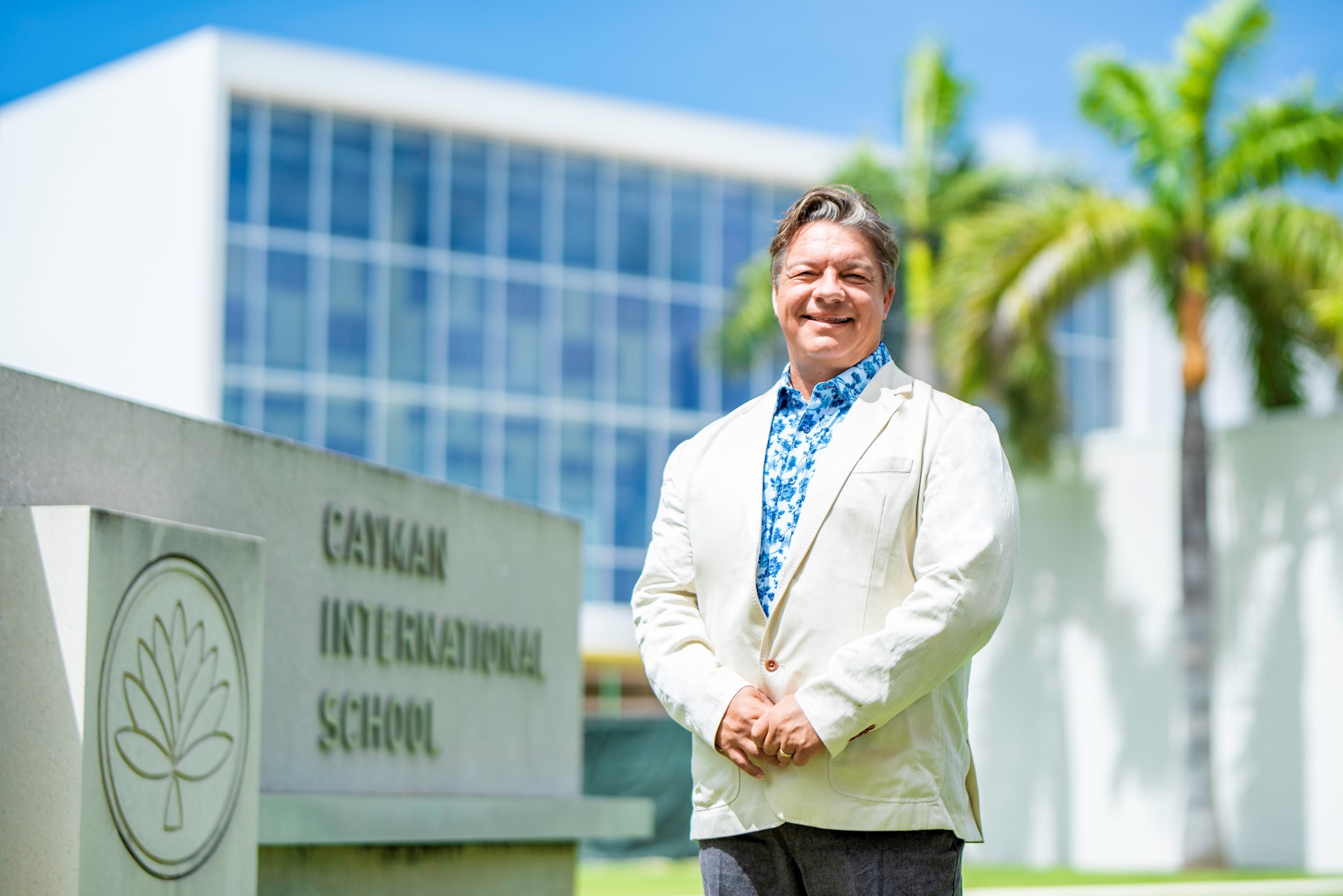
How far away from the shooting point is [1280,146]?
17.7 meters

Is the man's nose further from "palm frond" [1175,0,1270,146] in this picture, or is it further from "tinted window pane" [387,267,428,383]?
"tinted window pane" [387,267,428,383]

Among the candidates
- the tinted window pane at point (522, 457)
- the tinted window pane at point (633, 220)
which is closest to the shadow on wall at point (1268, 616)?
the tinted window pane at point (522, 457)

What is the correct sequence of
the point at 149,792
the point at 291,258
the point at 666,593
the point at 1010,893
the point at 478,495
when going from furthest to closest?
the point at 291,258 → the point at 1010,893 → the point at 478,495 → the point at 149,792 → the point at 666,593

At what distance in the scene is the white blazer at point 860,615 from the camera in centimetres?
301

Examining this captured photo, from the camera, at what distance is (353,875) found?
652 cm

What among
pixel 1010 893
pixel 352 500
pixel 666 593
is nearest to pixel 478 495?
pixel 352 500

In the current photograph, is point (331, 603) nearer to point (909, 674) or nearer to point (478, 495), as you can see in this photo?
point (478, 495)

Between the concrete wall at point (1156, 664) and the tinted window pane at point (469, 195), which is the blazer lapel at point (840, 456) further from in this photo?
the tinted window pane at point (469, 195)

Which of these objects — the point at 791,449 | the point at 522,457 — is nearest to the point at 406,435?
the point at 522,457

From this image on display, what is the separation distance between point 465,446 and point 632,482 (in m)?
3.08

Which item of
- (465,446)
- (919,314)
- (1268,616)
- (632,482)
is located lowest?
(1268,616)

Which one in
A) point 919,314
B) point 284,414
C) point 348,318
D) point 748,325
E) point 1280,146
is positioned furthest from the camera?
point 348,318

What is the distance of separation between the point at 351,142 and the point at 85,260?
475cm

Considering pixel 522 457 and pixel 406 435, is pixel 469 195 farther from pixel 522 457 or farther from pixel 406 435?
pixel 522 457
